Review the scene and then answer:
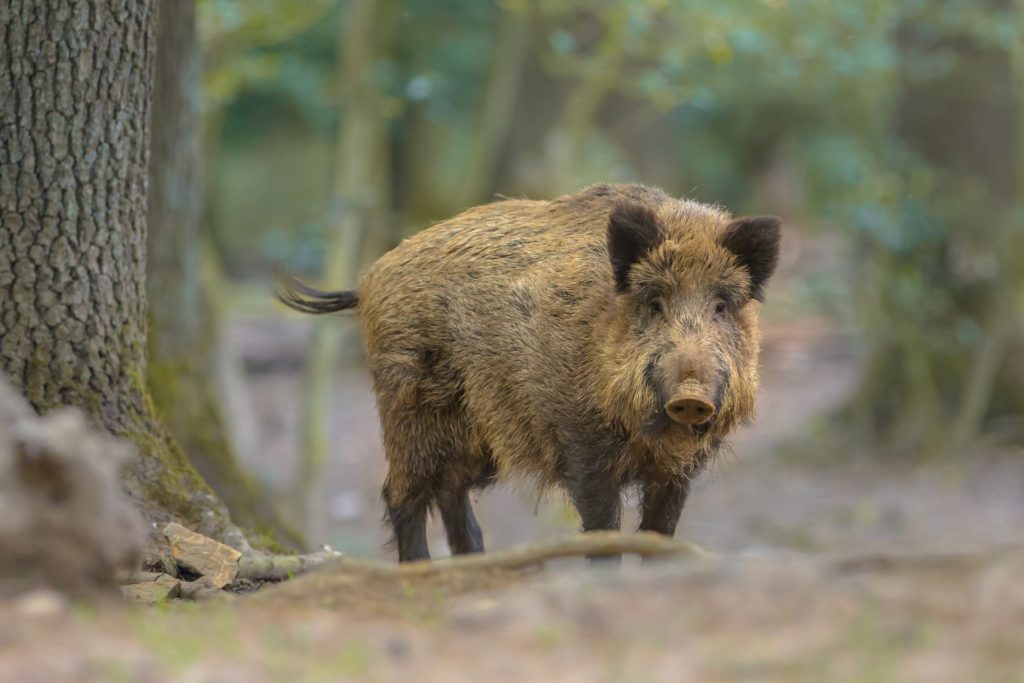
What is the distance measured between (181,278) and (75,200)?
8.71ft

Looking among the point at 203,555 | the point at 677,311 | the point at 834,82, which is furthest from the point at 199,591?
the point at 834,82

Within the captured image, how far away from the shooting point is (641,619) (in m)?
3.43

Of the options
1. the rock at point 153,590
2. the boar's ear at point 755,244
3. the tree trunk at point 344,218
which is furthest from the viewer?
the tree trunk at point 344,218

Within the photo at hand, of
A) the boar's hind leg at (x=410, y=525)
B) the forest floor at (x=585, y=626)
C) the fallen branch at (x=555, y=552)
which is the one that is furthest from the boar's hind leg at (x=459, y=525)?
the fallen branch at (x=555, y=552)

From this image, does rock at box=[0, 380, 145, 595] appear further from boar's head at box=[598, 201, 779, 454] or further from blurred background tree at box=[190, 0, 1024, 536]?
blurred background tree at box=[190, 0, 1024, 536]

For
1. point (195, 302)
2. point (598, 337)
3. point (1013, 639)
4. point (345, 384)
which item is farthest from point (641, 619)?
point (345, 384)

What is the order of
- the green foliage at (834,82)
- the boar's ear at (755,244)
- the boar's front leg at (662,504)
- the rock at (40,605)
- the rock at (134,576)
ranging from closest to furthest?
the rock at (40,605), the rock at (134,576), the boar's ear at (755,244), the boar's front leg at (662,504), the green foliage at (834,82)

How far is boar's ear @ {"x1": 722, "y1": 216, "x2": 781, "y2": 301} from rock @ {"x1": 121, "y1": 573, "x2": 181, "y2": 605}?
8.38 feet

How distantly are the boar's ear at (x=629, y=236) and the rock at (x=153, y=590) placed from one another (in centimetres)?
209

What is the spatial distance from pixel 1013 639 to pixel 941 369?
36.0 ft

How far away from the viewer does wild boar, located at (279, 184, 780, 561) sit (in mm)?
5453

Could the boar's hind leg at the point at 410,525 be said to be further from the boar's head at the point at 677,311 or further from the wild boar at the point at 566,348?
the boar's head at the point at 677,311

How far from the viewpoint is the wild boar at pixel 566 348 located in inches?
Result: 215

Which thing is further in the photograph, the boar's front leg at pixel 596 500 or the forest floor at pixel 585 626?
the boar's front leg at pixel 596 500
